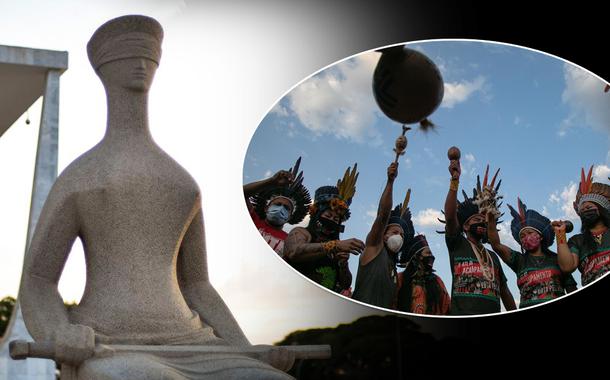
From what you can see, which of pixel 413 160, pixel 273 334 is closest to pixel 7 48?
pixel 413 160

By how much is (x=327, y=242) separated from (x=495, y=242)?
331 centimetres

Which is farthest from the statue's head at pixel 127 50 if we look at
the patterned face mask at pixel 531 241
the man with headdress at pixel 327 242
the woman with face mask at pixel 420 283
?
the patterned face mask at pixel 531 241

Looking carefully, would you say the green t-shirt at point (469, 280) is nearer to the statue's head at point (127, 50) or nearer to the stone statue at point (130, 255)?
the stone statue at point (130, 255)

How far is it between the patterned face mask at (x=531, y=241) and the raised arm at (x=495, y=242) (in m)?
0.31

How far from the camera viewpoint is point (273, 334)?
25.3 metres

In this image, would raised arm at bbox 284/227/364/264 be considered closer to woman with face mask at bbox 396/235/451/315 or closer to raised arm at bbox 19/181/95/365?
woman with face mask at bbox 396/235/451/315

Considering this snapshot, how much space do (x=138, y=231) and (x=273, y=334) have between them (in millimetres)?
18204

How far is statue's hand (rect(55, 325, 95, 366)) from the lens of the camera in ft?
21.3

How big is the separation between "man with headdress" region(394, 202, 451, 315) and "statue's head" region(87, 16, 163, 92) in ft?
40.6

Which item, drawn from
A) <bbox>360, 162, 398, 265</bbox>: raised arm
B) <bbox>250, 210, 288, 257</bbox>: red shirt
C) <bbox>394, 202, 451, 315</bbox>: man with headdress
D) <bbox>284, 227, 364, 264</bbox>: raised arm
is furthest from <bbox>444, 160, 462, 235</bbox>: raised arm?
<bbox>250, 210, 288, 257</bbox>: red shirt

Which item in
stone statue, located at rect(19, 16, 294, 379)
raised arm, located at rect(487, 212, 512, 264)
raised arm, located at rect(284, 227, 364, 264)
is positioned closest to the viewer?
stone statue, located at rect(19, 16, 294, 379)

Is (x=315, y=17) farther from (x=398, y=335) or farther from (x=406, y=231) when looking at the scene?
(x=398, y=335)

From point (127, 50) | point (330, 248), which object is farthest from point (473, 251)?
point (127, 50)

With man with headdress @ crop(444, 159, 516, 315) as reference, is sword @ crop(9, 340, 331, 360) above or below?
below
